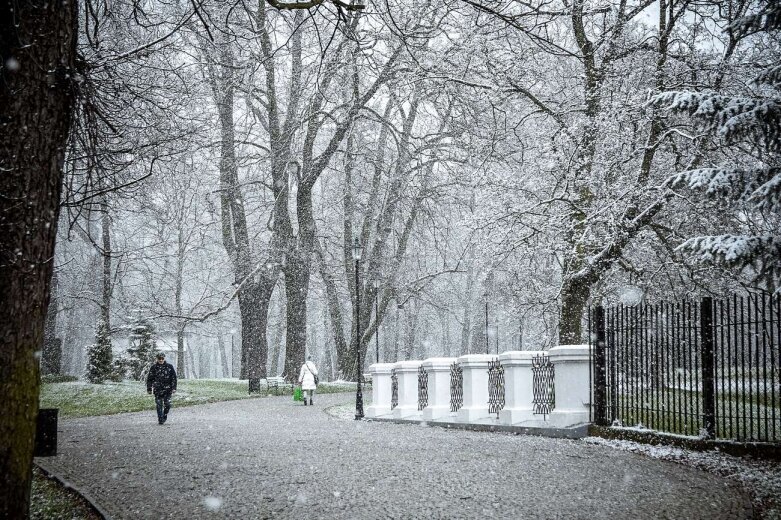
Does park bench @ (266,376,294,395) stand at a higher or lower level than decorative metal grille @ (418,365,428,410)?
lower

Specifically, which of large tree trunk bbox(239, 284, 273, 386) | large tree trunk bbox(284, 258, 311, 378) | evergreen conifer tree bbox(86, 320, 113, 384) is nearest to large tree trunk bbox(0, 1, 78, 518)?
large tree trunk bbox(284, 258, 311, 378)

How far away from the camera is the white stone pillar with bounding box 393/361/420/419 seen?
18.3m

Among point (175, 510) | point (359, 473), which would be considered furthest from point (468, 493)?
point (175, 510)

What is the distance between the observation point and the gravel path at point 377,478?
279 inches

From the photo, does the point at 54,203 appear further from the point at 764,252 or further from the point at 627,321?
the point at 627,321

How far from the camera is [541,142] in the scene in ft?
64.8

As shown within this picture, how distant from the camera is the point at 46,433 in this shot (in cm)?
1096

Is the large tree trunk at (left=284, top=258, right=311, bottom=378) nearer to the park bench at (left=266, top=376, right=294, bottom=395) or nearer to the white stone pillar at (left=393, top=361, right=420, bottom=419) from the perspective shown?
the park bench at (left=266, top=376, right=294, bottom=395)

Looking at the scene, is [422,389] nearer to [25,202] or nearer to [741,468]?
[741,468]

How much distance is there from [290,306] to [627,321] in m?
19.4

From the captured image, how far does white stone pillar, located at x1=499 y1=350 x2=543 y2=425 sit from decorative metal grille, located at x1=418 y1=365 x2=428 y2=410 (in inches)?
140

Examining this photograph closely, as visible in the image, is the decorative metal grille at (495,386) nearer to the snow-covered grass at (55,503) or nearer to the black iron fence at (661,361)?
the black iron fence at (661,361)

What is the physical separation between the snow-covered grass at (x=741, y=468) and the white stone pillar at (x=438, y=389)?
545 centimetres

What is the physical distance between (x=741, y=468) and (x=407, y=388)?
1021 cm
